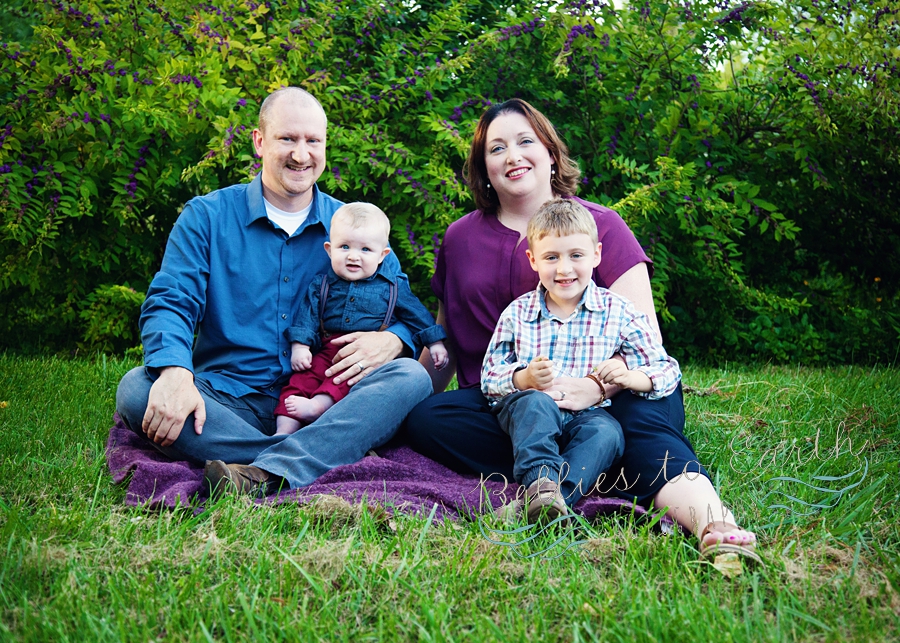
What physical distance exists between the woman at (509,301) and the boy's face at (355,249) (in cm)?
41

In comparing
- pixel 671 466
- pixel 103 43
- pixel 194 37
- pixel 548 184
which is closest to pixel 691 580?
pixel 671 466

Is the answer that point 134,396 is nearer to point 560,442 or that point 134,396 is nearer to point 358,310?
point 358,310

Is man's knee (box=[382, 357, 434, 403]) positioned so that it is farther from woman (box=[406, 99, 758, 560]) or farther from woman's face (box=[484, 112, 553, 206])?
woman's face (box=[484, 112, 553, 206])

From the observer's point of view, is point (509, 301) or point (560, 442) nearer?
point (560, 442)

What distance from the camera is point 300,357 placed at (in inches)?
128

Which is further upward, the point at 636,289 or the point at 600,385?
the point at 636,289

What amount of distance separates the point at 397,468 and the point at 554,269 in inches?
36.2

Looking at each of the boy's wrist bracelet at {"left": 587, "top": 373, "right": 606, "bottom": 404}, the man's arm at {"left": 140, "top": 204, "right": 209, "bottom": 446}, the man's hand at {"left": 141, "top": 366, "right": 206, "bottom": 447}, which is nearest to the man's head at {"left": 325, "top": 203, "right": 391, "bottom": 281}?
the man's arm at {"left": 140, "top": 204, "right": 209, "bottom": 446}

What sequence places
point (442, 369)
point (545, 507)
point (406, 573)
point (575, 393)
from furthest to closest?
point (442, 369) → point (575, 393) → point (545, 507) → point (406, 573)

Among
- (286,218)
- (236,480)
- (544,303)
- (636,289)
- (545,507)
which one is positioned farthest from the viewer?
(286,218)

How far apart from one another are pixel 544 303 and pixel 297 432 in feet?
3.41

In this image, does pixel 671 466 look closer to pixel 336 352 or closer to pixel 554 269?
pixel 554 269

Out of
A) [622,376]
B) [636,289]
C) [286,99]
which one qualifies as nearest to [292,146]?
[286,99]

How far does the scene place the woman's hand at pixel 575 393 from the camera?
287cm
